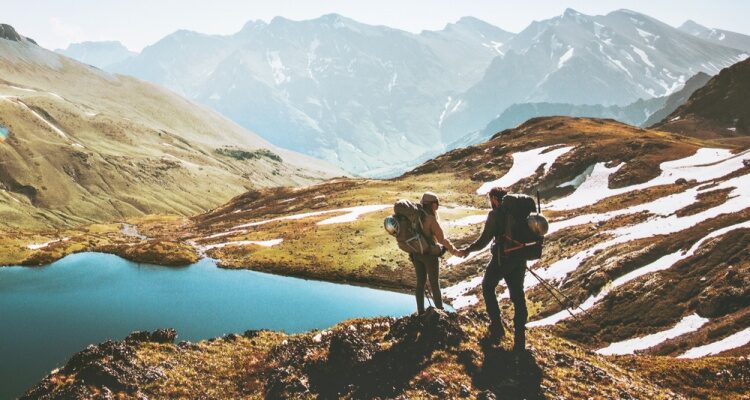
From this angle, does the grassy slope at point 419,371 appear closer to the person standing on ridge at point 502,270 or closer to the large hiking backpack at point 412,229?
the person standing on ridge at point 502,270

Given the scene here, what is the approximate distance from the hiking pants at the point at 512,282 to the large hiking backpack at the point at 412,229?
197cm

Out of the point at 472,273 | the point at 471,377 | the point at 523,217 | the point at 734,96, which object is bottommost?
the point at 472,273

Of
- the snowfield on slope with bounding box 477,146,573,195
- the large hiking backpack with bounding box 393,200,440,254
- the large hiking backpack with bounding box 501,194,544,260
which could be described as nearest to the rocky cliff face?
the snowfield on slope with bounding box 477,146,573,195

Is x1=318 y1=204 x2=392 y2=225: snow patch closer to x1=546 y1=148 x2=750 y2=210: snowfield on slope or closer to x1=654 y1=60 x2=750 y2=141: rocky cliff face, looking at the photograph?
x1=546 y1=148 x2=750 y2=210: snowfield on slope

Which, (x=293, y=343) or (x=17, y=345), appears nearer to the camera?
(x=293, y=343)

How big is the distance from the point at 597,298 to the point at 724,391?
18.0m

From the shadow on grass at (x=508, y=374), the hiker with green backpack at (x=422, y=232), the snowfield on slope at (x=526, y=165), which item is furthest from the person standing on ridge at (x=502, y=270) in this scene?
the snowfield on slope at (x=526, y=165)

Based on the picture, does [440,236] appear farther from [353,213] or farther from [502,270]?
[353,213]

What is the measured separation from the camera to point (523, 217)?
1630 centimetres

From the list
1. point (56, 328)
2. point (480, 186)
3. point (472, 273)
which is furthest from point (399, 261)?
point (480, 186)

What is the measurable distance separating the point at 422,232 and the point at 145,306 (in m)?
36.7

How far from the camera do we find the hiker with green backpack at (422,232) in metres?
17.2

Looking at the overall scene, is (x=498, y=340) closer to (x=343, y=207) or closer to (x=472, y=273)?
(x=472, y=273)

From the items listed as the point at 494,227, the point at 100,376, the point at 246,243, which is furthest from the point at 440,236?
the point at 246,243
